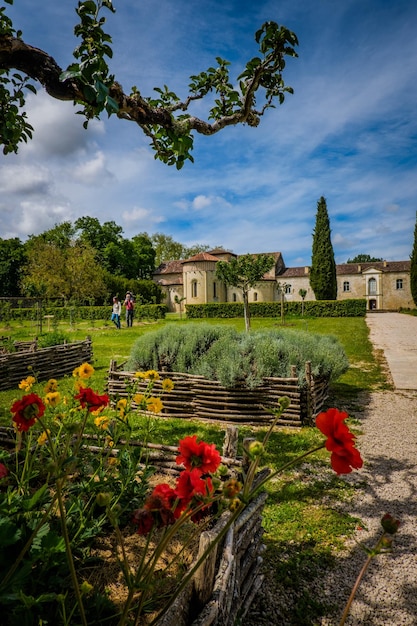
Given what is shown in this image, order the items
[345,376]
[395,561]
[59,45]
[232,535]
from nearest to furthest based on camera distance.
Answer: [232,535] < [395,561] < [59,45] < [345,376]

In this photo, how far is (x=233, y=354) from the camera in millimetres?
6258

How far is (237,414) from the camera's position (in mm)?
5977

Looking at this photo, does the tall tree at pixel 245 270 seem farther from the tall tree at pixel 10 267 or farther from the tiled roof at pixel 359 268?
the tall tree at pixel 10 267

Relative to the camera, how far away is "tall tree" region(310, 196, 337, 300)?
131 feet

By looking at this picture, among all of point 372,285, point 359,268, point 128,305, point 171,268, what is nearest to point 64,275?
→ point 128,305

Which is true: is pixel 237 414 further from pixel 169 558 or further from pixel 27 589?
pixel 27 589

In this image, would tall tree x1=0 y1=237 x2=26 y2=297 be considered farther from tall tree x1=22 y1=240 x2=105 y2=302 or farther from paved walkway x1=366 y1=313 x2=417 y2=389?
paved walkway x1=366 y1=313 x2=417 y2=389

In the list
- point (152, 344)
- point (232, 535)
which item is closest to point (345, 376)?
point (152, 344)

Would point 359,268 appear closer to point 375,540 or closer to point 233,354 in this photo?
point 233,354

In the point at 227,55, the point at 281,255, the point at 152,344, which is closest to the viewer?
the point at 227,55

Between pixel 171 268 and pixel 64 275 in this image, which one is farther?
pixel 171 268

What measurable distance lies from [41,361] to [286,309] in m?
27.6

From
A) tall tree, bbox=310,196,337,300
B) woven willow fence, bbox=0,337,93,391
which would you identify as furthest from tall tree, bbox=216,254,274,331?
tall tree, bbox=310,196,337,300

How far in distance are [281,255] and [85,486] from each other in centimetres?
5227
